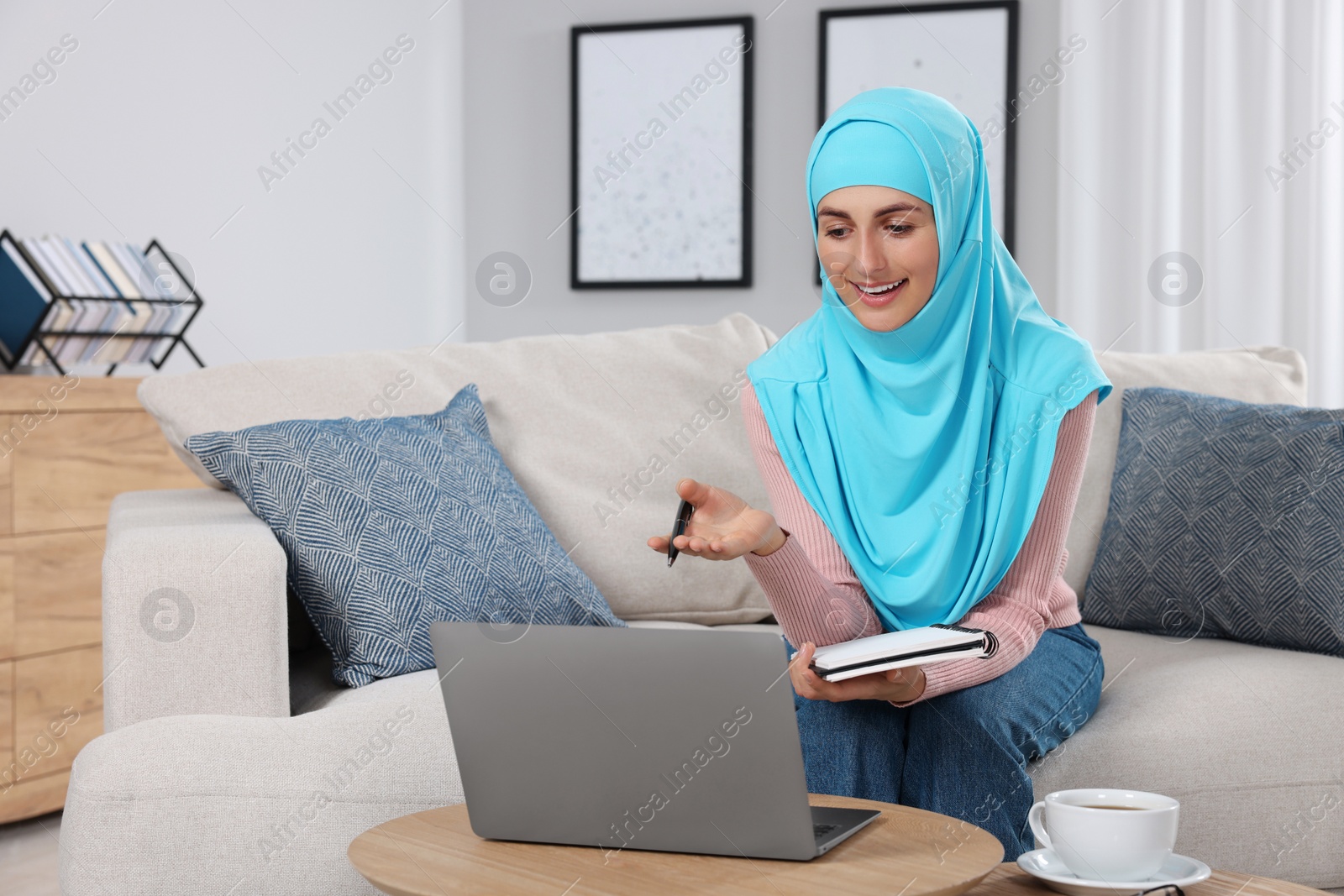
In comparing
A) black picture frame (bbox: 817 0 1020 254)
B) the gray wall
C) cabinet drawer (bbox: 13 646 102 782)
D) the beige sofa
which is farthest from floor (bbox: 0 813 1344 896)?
black picture frame (bbox: 817 0 1020 254)

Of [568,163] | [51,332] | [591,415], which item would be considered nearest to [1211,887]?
[591,415]

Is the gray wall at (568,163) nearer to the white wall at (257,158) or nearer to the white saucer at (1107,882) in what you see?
the white wall at (257,158)

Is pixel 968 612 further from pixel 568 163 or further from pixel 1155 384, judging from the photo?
pixel 568 163

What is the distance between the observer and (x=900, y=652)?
0.95 m

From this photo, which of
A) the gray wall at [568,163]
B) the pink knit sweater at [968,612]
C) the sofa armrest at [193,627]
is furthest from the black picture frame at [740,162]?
the sofa armrest at [193,627]

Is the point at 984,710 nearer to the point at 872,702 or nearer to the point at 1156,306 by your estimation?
the point at 872,702

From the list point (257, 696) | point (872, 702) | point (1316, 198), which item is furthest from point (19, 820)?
point (1316, 198)

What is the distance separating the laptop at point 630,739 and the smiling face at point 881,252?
0.68 m

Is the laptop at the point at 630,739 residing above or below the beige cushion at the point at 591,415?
below

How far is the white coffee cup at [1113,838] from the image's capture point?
2.59ft

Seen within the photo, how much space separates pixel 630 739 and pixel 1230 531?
1.23m

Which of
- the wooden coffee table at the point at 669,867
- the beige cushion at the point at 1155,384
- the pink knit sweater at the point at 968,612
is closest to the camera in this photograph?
the wooden coffee table at the point at 669,867

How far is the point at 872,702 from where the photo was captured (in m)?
1.21

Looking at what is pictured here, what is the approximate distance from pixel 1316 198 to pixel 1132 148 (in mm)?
484
